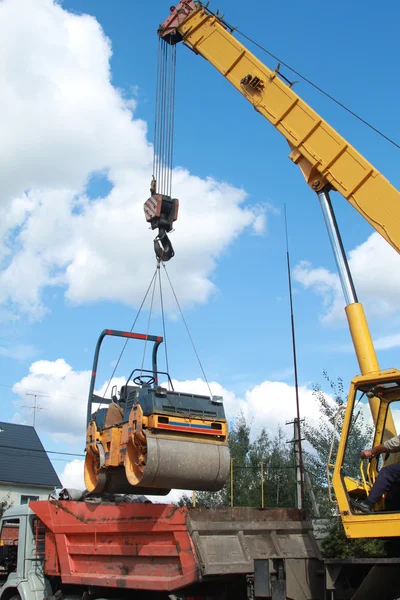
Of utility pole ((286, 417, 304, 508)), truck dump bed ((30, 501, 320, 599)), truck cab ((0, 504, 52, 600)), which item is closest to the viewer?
truck dump bed ((30, 501, 320, 599))

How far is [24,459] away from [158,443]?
28846 millimetres

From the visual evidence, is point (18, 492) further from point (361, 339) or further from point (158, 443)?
point (361, 339)

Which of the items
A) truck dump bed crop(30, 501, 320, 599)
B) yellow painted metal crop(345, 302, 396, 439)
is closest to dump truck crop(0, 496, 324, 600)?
truck dump bed crop(30, 501, 320, 599)

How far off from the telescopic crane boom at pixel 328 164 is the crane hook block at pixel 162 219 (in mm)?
2117

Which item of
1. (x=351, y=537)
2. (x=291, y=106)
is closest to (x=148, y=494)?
(x=351, y=537)

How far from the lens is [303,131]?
31.9 ft

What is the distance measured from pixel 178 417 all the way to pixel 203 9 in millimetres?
7221

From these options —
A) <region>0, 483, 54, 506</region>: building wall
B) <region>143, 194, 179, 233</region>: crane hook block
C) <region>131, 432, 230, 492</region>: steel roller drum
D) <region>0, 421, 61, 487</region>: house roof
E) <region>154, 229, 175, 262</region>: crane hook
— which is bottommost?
<region>131, 432, 230, 492</region>: steel roller drum

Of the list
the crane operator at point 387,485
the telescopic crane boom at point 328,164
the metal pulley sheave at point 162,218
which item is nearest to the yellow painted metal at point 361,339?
the telescopic crane boom at point 328,164

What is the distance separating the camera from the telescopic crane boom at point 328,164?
642 cm

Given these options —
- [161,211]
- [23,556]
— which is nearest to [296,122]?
[161,211]

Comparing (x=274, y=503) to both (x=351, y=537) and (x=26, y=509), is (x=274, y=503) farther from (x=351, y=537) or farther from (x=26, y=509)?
(x=351, y=537)

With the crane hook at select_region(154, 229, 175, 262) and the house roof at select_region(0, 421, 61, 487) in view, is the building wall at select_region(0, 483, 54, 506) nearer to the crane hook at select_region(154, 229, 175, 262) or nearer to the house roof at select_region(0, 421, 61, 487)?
the house roof at select_region(0, 421, 61, 487)

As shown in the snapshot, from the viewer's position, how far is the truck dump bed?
6.89 m
